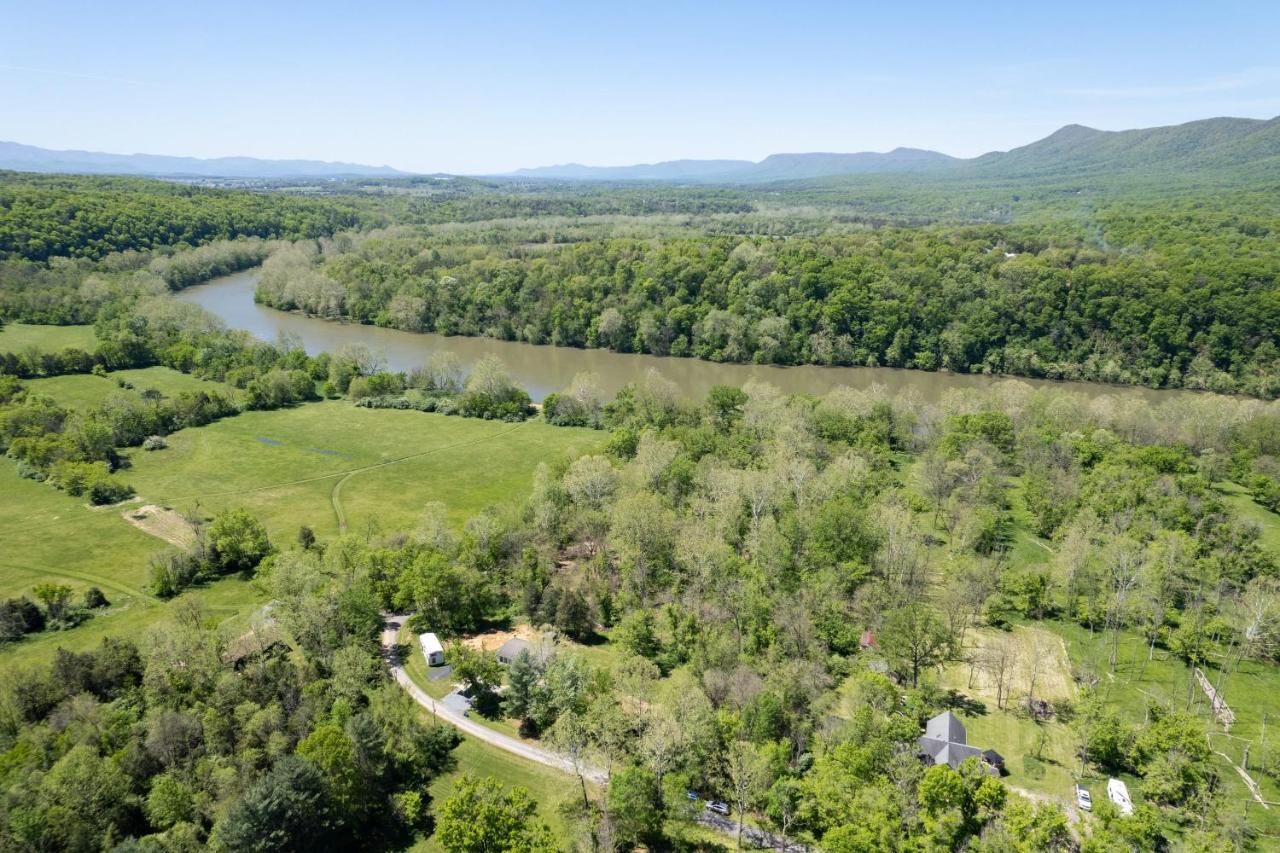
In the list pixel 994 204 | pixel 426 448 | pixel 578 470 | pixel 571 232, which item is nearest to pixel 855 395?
pixel 578 470

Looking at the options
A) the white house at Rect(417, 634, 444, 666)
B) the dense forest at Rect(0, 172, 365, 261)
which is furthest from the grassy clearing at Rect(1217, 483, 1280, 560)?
the dense forest at Rect(0, 172, 365, 261)

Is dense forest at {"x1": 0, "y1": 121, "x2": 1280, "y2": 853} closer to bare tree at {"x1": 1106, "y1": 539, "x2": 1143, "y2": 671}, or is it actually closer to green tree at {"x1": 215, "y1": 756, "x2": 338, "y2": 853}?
green tree at {"x1": 215, "y1": 756, "x2": 338, "y2": 853}

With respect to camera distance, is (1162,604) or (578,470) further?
(578,470)

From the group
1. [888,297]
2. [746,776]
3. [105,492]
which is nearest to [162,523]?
[105,492]

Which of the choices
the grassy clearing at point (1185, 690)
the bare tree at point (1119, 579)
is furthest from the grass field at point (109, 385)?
the bare tree at point (1119, 579)

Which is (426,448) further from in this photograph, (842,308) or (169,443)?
(842,308)

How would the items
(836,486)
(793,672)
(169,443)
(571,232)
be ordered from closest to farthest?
(793,672), (836,486), (169,443), (571,232)

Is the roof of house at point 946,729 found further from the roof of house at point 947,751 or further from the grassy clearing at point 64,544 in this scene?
the grassy clearing at point 64,544
